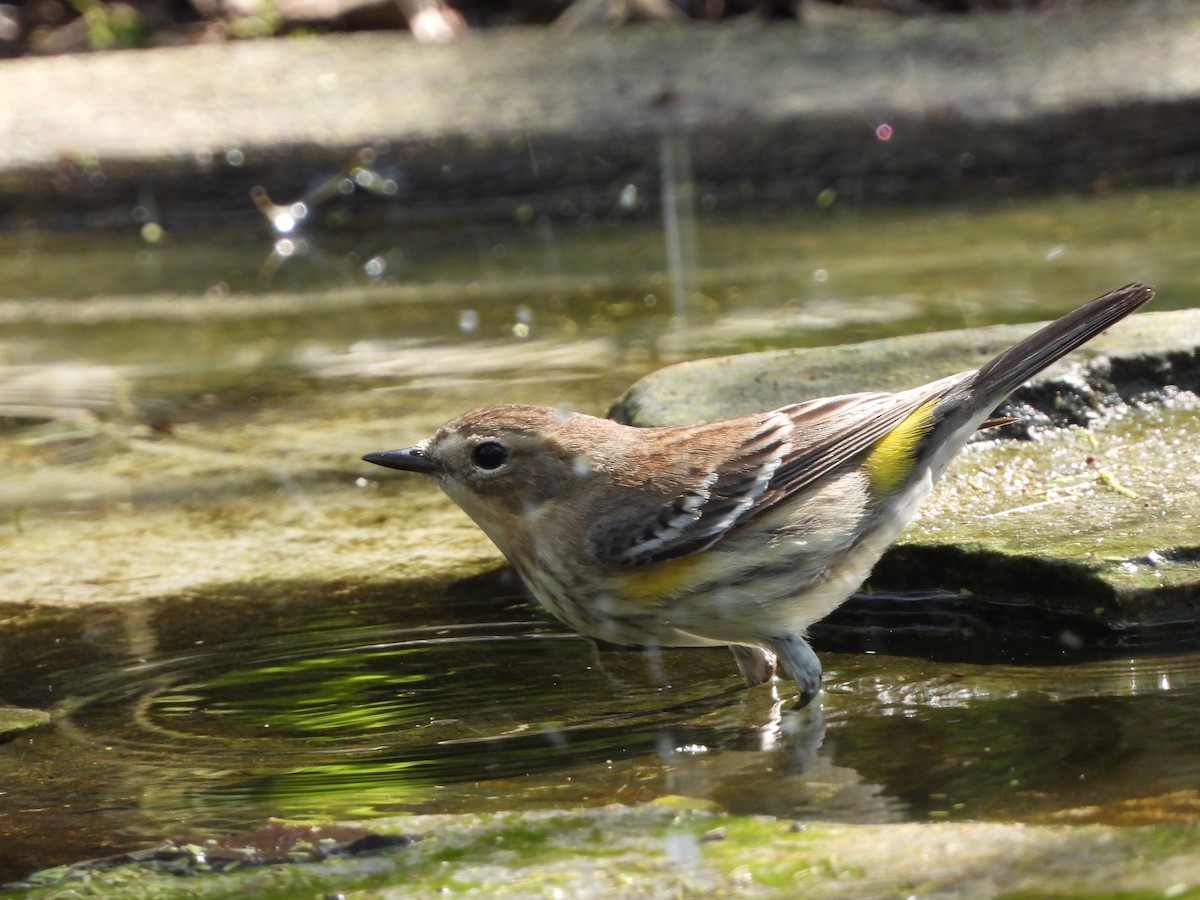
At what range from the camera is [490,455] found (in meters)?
4.55

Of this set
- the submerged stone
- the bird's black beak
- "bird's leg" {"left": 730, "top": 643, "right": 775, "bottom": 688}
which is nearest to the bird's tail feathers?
"bird's leg" {"left": 730, "top": 643, "right": 775, "bottom": 688}

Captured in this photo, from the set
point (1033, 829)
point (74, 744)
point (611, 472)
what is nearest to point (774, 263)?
point (611, 472)

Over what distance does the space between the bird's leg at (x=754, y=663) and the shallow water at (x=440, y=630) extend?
6 cm

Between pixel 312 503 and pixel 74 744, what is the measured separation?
1693 mm

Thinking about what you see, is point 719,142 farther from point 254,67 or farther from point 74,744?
point 74,744

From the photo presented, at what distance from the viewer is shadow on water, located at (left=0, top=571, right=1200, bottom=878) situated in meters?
3.25

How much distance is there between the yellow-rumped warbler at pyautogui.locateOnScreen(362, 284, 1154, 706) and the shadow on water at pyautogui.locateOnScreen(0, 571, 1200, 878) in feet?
0.62

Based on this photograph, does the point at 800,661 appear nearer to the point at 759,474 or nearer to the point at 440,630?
the point at 759,474

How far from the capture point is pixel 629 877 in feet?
8.99

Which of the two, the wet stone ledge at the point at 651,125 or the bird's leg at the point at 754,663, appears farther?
the wet stone ledge at the point at 651,125

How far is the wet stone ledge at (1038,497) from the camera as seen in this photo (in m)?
4.13

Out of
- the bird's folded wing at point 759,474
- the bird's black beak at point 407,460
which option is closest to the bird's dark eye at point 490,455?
the bird's black beak at point 407,460

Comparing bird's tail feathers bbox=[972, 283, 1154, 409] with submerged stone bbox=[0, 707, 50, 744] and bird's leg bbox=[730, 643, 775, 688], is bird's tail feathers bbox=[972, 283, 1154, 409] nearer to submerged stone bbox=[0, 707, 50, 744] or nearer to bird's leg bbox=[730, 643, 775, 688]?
bird's leg bbox=[730, 643, 775, 688]

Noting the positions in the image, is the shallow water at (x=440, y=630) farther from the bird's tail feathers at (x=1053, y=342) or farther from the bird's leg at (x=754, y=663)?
the bird's tail feathers at (x=1053, y=342)
